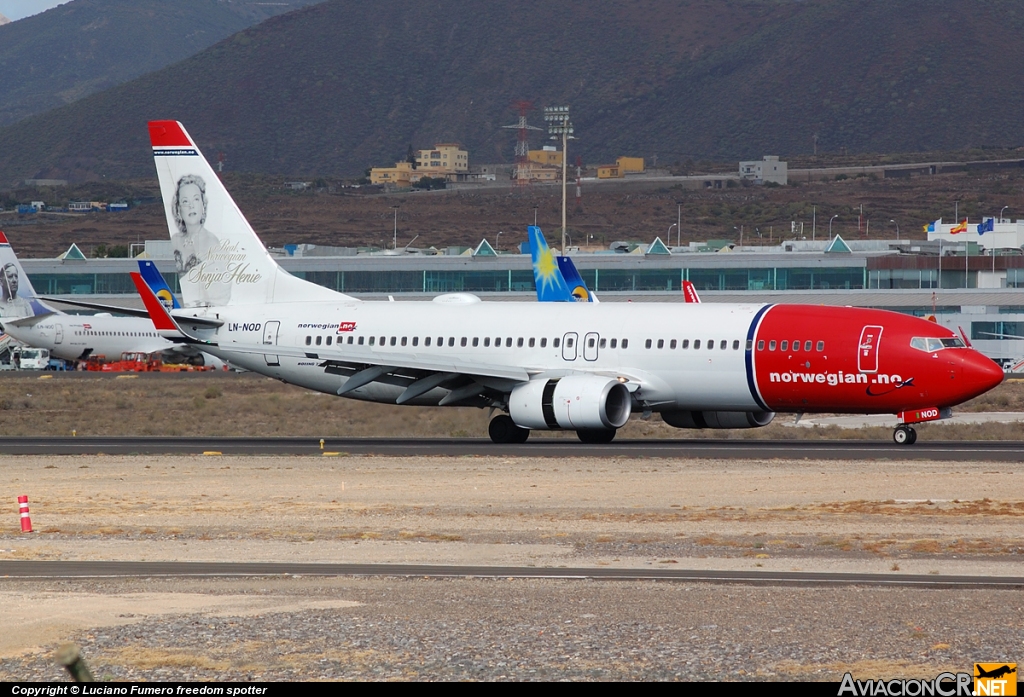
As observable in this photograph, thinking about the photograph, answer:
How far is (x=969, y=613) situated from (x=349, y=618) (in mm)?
5971

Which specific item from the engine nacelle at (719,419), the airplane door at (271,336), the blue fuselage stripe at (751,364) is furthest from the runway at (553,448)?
the airplane door at (271,336)

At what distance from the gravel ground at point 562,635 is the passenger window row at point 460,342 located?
885 inches

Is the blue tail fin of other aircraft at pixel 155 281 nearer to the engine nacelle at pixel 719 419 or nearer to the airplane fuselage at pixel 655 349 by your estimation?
the airplane fuselage at pixel 655 349

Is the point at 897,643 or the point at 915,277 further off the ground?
the point at 915,277

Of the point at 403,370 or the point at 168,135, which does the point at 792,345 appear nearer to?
the point at 403,370

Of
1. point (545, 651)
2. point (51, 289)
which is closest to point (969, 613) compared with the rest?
point (545, 651)

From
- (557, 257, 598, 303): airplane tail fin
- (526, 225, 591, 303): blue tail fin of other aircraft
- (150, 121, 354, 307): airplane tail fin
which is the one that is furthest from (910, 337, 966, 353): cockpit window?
(557, 257, 598, 303): airplane tail fin

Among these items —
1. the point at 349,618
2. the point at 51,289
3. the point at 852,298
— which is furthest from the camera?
the point at 51,289

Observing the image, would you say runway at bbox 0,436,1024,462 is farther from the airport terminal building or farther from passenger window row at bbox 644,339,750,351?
the airport terminal building

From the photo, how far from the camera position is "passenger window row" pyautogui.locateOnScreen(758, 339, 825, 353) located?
36.2m

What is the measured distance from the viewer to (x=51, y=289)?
121 metres

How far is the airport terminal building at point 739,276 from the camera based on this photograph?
97.6 meters

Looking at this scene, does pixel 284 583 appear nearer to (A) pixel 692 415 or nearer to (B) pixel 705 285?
(A) pixel 692 415

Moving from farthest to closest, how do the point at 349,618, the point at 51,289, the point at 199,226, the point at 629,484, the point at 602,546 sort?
1. the point at 51,289
2. the point at 199,226
3. the point at 629,484
4. the point at 602,546
5. the point at 349,618
